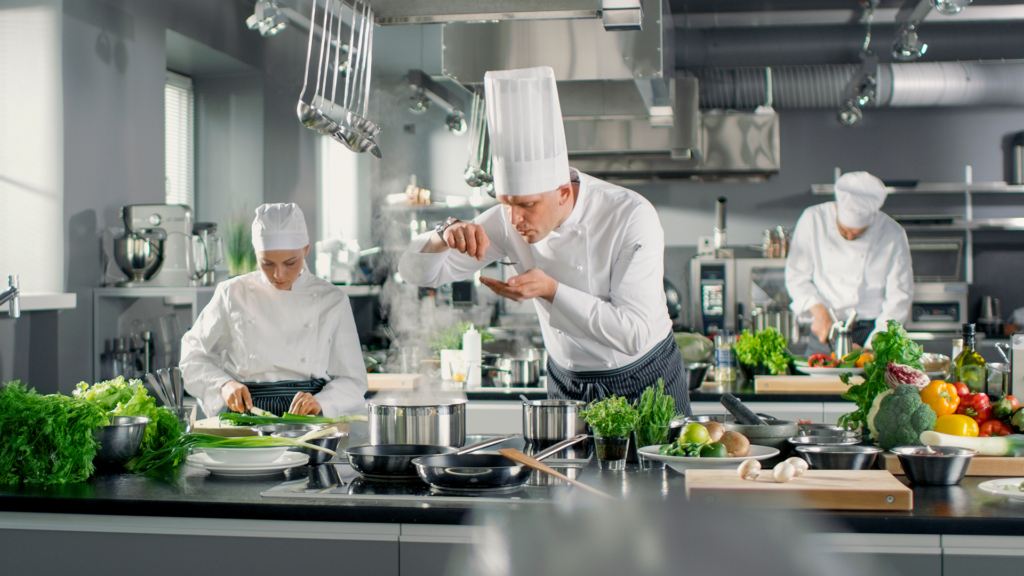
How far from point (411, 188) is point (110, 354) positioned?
3.00 meters

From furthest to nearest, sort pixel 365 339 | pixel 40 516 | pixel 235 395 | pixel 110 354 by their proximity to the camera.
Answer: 1. pixel 365 339
2. pixel 110 354
3. pixel 235 395
4. pixel 40 516

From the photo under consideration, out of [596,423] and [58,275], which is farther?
[58,275]

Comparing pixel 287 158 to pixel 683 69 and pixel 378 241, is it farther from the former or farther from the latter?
pixel 683 69

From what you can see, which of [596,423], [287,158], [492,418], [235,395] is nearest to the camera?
[596,423]

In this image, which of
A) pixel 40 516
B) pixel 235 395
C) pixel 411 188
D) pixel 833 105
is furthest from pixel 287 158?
pixel 40 516

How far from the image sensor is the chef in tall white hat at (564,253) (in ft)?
7.18

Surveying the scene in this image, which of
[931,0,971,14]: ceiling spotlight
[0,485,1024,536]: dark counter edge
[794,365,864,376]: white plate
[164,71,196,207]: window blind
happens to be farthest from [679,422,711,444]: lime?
[164,71,196,207]: window blind

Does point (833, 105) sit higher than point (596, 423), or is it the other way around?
point (833, 105)

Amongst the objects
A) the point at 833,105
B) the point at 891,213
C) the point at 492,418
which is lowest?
the point at 492,418

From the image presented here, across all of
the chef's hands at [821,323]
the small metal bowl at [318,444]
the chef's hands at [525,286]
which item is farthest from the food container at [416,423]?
the chef's hands at [821,323]

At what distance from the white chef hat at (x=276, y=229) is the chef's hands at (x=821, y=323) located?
3.04 m

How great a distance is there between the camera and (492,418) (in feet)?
11.5

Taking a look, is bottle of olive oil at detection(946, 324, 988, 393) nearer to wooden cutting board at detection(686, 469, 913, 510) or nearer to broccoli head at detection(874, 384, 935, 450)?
broccoli head at detection(874, 384, 935, 450)

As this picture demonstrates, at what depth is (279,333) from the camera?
9.69 ft
